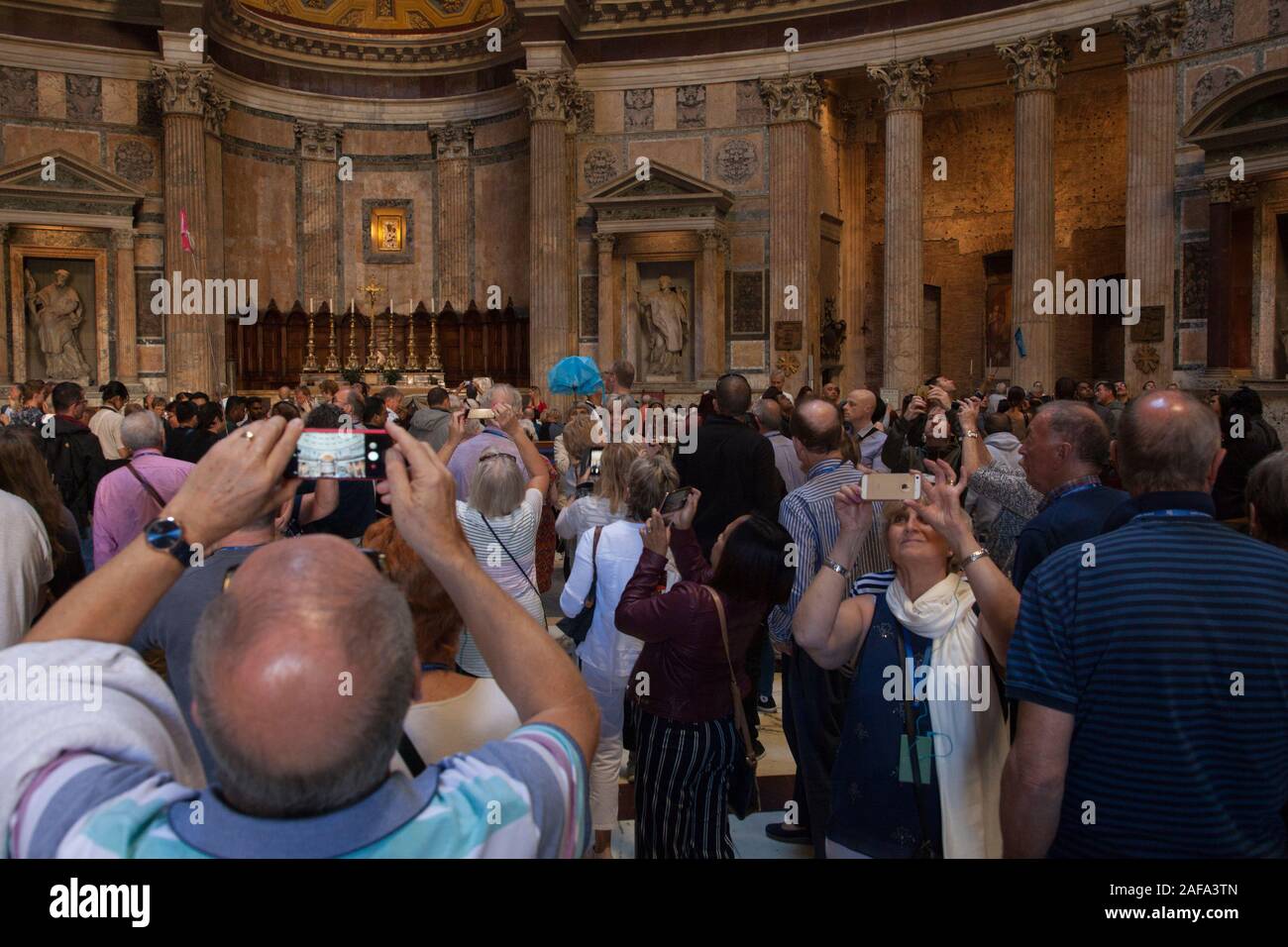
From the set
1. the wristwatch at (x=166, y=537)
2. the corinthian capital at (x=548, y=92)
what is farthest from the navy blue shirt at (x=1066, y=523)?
the corinthian capital at (x=548, y=92)

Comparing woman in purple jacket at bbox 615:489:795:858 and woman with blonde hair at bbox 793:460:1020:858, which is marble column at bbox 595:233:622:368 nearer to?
woman in purple jacket at bbox 615:489:795:858

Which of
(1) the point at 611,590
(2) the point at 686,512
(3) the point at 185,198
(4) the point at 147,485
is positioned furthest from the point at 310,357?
(2) the point at 686,512

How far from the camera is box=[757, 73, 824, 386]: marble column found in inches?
790

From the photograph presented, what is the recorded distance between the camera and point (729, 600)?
4.02 m

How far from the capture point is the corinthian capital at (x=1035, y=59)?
1800 centimetres

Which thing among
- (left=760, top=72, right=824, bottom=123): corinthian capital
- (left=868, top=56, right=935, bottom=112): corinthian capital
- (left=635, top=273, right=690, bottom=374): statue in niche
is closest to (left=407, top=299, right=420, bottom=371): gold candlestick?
(left=635, top=273, right=690, bottom=374): statue in niche

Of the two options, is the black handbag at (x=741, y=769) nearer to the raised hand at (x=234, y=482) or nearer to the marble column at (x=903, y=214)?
the raised hand at (x=234, y=482)

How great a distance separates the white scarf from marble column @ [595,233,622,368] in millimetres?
17485

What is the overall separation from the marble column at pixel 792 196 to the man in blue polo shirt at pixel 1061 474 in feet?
52.1

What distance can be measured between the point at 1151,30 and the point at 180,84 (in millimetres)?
16116

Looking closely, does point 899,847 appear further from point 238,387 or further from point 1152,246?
point 238,387
